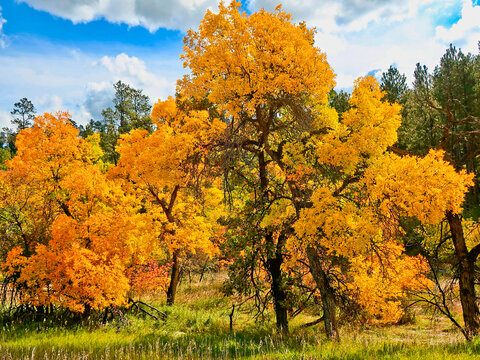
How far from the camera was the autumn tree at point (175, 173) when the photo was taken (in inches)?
433

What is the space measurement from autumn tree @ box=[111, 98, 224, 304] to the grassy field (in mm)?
3817

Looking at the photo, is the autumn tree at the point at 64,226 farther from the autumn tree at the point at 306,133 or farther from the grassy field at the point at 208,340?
the autumn tree at the point at 306,133

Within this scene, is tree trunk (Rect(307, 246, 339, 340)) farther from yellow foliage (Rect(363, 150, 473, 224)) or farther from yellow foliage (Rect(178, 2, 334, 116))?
yellow foliage (Rect(178, 2, 334, 116))

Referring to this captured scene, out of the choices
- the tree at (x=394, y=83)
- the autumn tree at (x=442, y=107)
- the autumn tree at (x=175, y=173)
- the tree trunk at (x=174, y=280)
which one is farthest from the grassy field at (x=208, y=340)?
the tree at (x=394, y=83)

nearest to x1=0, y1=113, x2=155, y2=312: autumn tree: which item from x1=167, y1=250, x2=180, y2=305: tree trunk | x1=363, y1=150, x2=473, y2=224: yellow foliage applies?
x1=167, y1=250, x2=180, y2=305: tree trunk

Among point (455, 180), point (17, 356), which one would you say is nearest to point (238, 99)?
point (455, 180)

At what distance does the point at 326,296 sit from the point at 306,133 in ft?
17.2

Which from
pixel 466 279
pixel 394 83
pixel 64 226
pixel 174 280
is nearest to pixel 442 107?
pixel 394 83

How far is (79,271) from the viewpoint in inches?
413

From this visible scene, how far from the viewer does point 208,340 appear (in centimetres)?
1024

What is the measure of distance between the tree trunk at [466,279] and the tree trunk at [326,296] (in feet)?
13.4

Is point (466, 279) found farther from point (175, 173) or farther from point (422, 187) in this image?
point (175, 173)

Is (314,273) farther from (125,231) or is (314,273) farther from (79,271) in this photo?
(79,271)

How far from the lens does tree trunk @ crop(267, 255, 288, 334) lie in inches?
422
